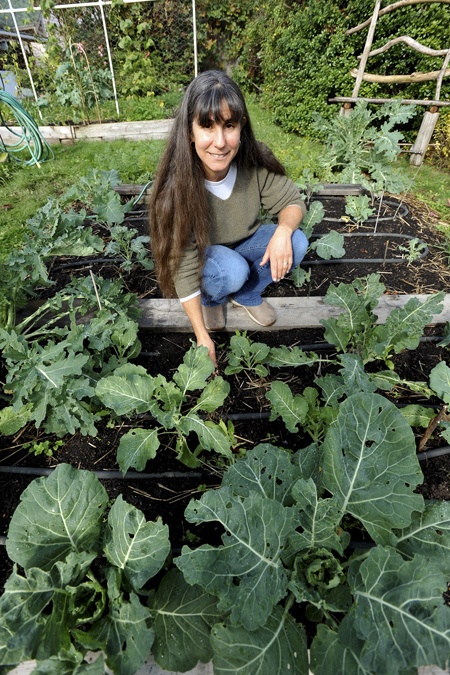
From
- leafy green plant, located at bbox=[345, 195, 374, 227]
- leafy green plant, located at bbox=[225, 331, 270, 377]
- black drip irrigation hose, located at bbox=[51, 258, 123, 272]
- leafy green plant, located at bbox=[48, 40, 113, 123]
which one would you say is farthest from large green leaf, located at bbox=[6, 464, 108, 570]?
leafy green plant, located at bbox=[48, 40, 113, 123]

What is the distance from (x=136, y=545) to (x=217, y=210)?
1.65m

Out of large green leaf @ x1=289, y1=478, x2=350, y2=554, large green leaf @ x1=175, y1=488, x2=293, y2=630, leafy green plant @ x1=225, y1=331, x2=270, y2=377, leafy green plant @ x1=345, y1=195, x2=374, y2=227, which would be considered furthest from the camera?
leafy green plant @ x1=345, y1=195, x2=374, y2=227

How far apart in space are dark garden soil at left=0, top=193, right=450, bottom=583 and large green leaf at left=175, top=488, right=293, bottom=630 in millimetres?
369

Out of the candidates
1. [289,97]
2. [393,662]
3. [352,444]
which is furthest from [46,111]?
[393,662]

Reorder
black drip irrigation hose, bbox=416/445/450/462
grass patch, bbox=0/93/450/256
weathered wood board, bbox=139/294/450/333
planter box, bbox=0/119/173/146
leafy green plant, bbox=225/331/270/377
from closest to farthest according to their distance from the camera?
1. black drip irrigation hose, bbox=416/445/450/462
2. leafy green plant, bbox=225/331/270/377
3. weathered wood board, bbox=139/294/450/333
4. grass patch, bbox=0/93/450/256
5. planter box, bbox=0/119/173/146

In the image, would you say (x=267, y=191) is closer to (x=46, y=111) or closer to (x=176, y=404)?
(x=176, y=404)

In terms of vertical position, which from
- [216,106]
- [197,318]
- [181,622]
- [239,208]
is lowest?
[181,622]

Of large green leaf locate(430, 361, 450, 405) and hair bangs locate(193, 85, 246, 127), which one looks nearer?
large green leaf locate(430, 361, 450, 405)

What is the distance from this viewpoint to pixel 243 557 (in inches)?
41.3

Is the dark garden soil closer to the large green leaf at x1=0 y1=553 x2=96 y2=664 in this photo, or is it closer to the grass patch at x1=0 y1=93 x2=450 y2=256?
the large green leaf at x1=0 y1=553 x2=96 y2=664

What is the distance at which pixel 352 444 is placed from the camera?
1.19 metres

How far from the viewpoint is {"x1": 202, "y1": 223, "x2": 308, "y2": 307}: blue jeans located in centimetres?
207

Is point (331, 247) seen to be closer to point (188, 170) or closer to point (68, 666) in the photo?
point (188, 170)

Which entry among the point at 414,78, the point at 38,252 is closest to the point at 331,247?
the point at 38,252
